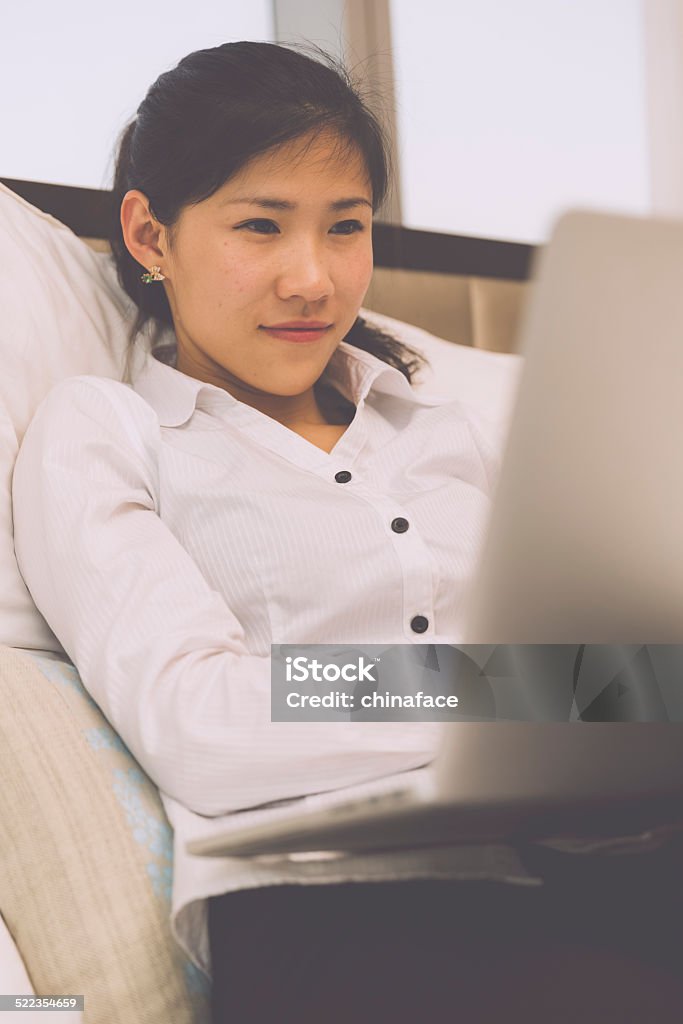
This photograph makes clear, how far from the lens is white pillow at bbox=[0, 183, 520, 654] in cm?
83

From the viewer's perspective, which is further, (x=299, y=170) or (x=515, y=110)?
(x=515, y=110)

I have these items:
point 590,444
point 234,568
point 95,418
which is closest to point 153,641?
point 234,568

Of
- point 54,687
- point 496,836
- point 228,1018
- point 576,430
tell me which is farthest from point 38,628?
point 576,430

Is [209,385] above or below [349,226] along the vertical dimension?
below

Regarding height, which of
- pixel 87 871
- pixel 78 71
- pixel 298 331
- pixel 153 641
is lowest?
pixel 87 871

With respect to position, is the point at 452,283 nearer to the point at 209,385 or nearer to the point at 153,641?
the point at 209,385

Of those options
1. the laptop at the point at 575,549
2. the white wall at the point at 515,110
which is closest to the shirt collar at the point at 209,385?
the laptop at the point at 575,549

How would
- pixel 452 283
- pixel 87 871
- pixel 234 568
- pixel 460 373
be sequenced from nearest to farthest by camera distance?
pixel 87 871 → pixel 234 568 → pixel 460 373 → pixel 452 283

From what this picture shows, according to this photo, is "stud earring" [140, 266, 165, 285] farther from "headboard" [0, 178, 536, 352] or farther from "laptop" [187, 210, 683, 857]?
"laptop" [187, 210, 683, 857]

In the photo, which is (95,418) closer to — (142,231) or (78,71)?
(142,231)

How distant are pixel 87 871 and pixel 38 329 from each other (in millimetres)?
550

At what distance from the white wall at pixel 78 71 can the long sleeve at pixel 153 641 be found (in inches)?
23.1

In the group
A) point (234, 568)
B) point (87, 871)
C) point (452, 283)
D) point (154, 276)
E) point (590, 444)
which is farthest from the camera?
point (452, 283)

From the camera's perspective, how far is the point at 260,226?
91 centimetres
